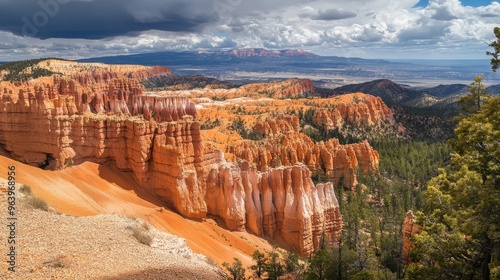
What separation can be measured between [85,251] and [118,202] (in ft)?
39.2

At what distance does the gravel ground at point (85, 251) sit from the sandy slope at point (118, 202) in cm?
302

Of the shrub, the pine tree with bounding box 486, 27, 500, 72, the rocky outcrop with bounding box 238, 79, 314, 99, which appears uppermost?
the pine tree with bounding box 486, 27, 500, 72

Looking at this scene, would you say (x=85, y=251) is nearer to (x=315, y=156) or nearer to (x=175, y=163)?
(x=175, y=163)

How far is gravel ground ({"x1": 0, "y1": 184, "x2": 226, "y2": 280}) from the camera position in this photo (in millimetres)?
12094

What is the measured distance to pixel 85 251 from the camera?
13766mm

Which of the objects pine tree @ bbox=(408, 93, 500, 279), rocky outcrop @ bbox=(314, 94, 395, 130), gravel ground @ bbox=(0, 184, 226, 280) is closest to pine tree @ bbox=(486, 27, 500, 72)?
pine tree @ bbox=(408, 93, 500, 279)

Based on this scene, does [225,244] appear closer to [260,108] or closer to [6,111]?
[6,111]

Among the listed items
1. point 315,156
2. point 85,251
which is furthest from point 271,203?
point 315,156

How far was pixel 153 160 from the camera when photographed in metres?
29.7

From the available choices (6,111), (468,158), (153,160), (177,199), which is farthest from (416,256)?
(6,111)

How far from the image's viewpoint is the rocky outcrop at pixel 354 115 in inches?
4466

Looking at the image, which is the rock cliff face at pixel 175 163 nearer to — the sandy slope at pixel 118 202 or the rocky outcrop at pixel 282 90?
the sandy slope at pixel 118 202

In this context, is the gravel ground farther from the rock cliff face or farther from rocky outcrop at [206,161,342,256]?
rocky outcrop at [206,161,342,256]

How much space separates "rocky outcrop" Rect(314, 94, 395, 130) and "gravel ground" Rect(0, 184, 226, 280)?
3890 inches
